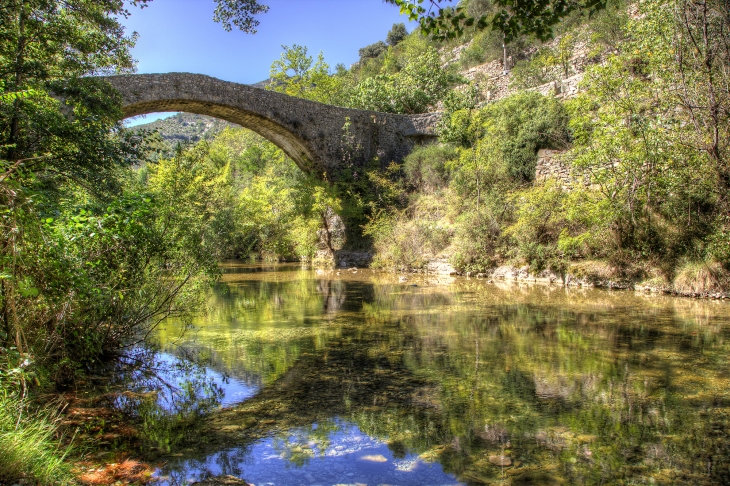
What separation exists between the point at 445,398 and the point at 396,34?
58.0m

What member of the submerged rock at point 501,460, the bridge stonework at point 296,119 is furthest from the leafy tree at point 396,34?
the submerged rock at point 501,460

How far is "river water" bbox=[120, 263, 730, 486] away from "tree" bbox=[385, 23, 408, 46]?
176ft

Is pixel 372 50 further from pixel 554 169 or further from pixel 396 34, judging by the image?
pixel 554 169

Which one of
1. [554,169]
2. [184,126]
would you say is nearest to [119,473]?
[554,169]

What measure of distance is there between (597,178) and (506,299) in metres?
3.38

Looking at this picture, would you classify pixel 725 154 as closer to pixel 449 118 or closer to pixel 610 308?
pixel 610 308

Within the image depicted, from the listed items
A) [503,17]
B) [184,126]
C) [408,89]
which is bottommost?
[503,17]

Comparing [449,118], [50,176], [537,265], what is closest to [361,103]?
[449,118]

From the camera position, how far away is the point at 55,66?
745cm

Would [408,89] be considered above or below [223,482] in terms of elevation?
above

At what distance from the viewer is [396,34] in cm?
5650

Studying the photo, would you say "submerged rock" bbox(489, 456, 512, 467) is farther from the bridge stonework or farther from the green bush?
the green bush

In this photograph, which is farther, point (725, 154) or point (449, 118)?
point (449, 118)

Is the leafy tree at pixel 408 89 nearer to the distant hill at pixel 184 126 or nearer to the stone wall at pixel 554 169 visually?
the stone wall at pixel 554 169
